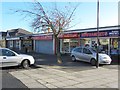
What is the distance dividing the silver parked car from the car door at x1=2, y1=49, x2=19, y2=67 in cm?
605

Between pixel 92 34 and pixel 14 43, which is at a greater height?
pixel 92 34

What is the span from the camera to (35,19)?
53.9 feet

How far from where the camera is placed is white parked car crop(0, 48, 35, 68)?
13.8 meters

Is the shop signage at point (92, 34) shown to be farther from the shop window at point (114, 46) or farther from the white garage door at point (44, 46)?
the white garage door at point (44, 46)

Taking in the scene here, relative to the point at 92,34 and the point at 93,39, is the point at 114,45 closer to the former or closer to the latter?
the point at 92,34

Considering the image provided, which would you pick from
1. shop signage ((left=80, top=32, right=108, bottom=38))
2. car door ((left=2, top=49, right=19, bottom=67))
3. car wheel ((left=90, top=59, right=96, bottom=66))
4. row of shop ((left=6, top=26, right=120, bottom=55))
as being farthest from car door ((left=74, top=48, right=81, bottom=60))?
car door ((left=2, top=49, right=19, bottom=67))

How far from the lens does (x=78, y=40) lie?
2484cm

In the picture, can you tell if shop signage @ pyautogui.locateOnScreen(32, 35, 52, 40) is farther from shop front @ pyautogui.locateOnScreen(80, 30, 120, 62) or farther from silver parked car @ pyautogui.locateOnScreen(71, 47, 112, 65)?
silver parked car @ pyautogui.locateOnScreen(71, 47, 112, 65)

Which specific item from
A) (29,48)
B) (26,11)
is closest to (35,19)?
(26,11)

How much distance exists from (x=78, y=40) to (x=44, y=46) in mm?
9182

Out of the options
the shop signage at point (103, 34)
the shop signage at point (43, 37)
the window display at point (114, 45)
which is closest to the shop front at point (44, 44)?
the shop signage at point (43, 37)

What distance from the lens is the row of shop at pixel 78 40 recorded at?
19.5 metres

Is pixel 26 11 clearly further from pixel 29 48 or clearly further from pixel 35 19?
pixel 29 48

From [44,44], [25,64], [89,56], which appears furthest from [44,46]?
[25,64]
